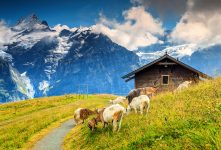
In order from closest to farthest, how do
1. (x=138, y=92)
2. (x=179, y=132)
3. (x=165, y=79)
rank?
(x=179, y=132)
(x=138, y=92)
(x=165, y=79)

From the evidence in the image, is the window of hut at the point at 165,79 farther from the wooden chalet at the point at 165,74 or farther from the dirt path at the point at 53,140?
the dirt path at the point at 53,140

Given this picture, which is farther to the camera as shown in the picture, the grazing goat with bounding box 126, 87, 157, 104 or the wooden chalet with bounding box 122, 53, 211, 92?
the wooden chalet with bounding box 122, 53, 211, 92

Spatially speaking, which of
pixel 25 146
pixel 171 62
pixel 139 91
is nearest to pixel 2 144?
pixel 25 146

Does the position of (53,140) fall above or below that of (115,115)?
below

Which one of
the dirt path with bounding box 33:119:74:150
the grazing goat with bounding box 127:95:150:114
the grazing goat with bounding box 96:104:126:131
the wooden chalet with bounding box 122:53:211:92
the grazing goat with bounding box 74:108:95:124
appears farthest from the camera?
the wooden chalet with bounding box 122:53:211:92

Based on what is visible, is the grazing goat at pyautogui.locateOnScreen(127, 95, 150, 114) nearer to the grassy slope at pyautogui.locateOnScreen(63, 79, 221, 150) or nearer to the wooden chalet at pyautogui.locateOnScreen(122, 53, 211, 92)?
the grassy slope at pyautogui.locateOnScreen(63, 79, 221, 150)

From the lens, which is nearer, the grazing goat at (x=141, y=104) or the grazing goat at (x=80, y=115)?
the grazing goat at (x=141, y=104)

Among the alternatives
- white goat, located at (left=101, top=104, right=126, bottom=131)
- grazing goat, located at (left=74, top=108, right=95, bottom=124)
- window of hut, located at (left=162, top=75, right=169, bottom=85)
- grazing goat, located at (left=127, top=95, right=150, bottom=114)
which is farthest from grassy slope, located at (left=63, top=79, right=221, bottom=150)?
window of hut, located at (left=162, top=75, right=169, bottom=85)

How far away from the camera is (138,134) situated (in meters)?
13.0

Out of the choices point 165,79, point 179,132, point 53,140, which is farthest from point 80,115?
point 179,132

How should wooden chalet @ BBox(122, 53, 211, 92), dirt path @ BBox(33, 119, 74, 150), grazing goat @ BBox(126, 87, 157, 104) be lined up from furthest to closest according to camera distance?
wooden chalet @ BBox(122, 53, 211, 92) < grazing goat @ BBox(126, 87, 157, 104) < dirt path @ BBox(33, 119, 74, 150)

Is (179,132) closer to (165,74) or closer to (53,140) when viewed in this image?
(53,140)

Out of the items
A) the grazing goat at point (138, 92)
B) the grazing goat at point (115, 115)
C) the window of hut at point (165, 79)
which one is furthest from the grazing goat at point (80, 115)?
the window of hut at point (165, 79)

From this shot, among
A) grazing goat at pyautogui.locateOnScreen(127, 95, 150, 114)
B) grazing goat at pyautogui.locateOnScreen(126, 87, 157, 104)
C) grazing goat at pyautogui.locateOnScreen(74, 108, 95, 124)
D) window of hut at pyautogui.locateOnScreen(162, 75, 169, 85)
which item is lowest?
grazing goat at pyautogui.locateOnScreen(74, 108, 95, 124)
